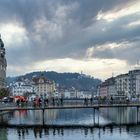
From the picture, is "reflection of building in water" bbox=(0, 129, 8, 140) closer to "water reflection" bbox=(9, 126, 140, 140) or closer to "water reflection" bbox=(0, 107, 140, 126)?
"water reflection" bbox=(9, 126, 140, 140)

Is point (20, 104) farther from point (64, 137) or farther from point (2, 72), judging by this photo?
point (2, 72)

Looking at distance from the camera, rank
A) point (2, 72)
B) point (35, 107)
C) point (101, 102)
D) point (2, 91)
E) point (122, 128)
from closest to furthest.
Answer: point (122, 128), point (35, 107), point (101, 102), point (2, 91), point (2, 72)

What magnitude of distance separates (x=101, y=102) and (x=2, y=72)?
9036cm

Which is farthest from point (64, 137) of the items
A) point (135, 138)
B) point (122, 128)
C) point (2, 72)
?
point (2, 72)

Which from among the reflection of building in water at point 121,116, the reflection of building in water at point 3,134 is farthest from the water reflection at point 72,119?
the reflection of building in water at point 3,134

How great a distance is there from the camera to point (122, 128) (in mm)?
84375

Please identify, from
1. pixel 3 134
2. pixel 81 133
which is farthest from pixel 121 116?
pixel 3 134

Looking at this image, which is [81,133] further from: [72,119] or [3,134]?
[72,119]

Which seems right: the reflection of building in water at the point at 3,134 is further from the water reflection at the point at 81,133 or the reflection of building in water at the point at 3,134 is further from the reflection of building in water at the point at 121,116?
the reflection of building in water at the point at 121,116

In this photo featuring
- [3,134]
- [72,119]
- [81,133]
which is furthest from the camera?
[72,119]

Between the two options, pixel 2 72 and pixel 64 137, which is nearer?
pixel 64 137

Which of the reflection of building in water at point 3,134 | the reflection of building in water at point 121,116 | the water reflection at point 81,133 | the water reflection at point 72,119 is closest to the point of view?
the reflection of building in water at point 3,134

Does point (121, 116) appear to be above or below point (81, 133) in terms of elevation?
above

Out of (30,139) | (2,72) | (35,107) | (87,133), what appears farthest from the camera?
(2,72)
